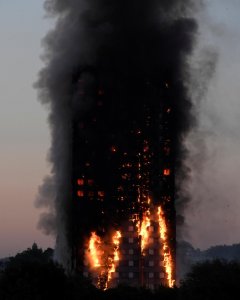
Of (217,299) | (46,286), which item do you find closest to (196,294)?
(217,299)

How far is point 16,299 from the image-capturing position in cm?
16275

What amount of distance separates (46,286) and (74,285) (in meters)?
19.2

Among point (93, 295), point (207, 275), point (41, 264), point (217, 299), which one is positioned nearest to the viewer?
point (217, 299)

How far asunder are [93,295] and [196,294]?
108ft

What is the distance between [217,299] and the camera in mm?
155250

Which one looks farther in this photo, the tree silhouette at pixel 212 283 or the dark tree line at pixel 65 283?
the dark tree line at pixel 65 283

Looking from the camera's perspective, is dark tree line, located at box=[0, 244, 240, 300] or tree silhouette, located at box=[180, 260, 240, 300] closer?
tree silhouette, located at box=[180, 260, 240, 300]

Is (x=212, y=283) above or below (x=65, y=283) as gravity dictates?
below

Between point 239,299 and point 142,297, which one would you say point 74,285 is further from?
point 239,299

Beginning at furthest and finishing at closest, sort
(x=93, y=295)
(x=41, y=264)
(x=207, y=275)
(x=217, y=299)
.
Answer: (x=93, y=295) → (x=41, y=264) → (x=207, y=275) → (x=217, y=299)

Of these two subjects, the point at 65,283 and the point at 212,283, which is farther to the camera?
the point at 65,283

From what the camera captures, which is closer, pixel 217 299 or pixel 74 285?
pixel 217 299

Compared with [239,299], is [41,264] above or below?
above

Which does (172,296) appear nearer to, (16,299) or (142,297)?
(142,297)
